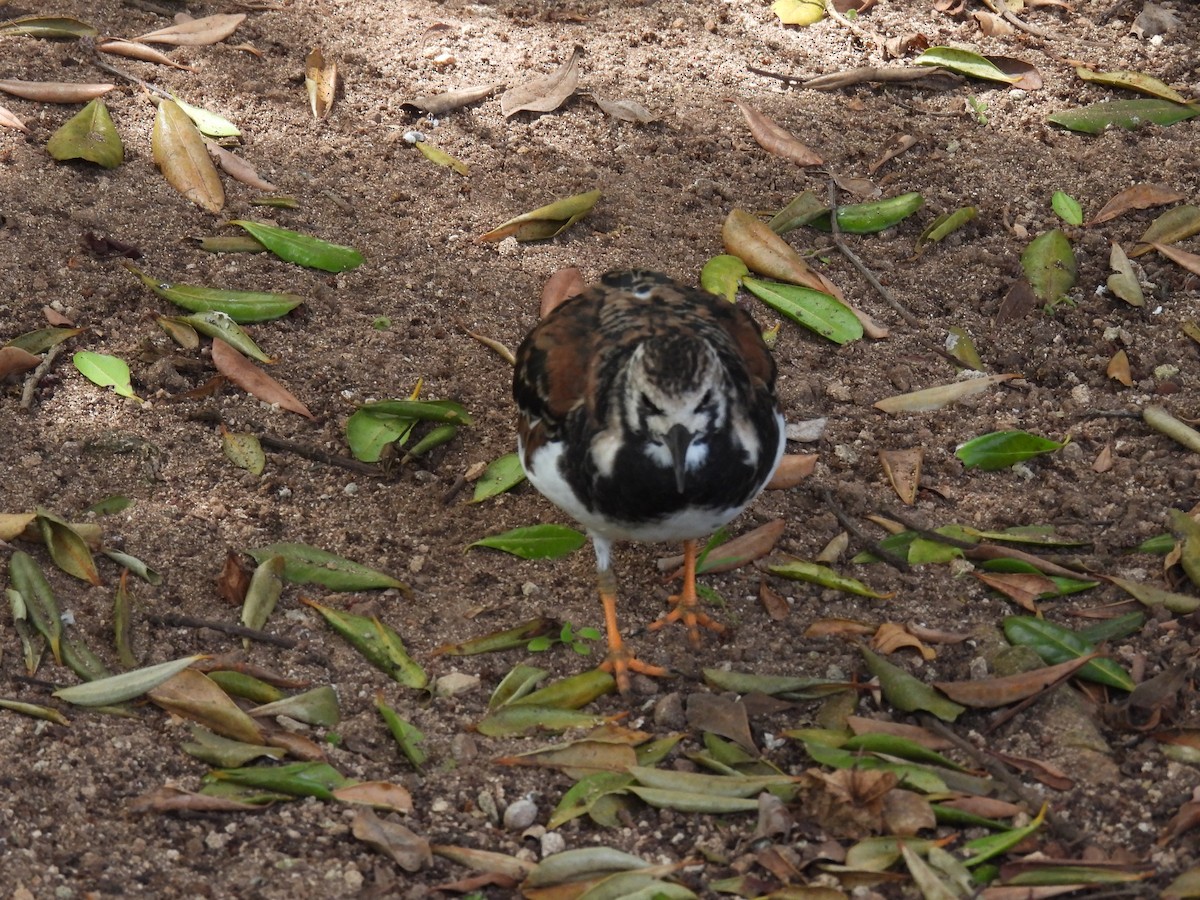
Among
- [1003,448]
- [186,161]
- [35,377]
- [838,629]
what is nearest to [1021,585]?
[838,629]

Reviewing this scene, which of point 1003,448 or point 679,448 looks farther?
point 1003,448

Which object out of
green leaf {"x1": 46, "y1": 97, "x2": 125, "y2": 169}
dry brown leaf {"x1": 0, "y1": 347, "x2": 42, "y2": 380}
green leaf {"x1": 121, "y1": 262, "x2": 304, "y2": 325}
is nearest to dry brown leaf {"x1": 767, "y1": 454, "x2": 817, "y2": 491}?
green leaf {"x1": 121, "y1": 262, "x2": 304, "y2": 325}

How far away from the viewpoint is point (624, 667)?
4.84m

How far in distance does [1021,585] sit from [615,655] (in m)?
1.49

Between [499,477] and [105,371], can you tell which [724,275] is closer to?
[499,477]

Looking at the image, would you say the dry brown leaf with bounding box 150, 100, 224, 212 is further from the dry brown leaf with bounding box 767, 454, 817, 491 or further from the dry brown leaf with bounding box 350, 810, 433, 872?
the dry brown leaf with bounding box 350, 810, 433, 872

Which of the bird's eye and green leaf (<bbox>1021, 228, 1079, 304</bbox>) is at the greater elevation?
the bird's eye

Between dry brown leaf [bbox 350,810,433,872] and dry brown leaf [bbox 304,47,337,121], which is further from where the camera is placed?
dry brown leaf [bbox 304,47,337,121]

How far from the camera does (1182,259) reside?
6367 millimetres

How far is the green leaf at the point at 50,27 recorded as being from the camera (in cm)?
717

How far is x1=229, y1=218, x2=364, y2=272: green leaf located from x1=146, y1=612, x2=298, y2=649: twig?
2.08m

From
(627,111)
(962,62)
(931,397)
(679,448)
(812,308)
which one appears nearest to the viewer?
(679,448)

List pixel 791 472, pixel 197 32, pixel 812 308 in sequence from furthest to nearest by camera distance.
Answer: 1. pixel 197 32
2. pixel 812 308
3. pixel 791 472

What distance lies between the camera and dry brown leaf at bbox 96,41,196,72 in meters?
7.18
